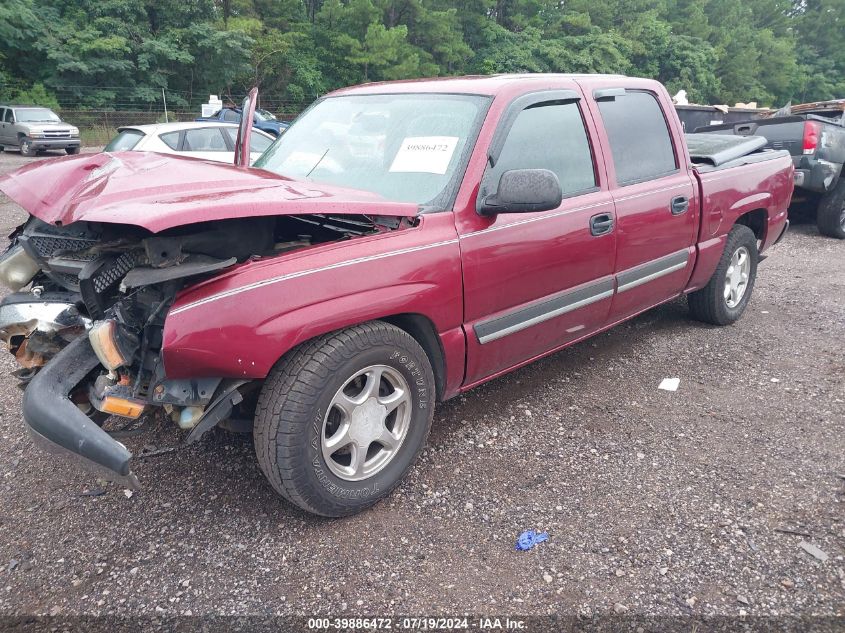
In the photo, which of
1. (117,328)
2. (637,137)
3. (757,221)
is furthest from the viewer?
(757,221)

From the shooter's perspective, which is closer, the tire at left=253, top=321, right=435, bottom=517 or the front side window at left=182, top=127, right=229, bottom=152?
the tire at left=253, top=321, right=435, bottom=517

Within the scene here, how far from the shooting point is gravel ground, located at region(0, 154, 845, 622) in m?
2.23

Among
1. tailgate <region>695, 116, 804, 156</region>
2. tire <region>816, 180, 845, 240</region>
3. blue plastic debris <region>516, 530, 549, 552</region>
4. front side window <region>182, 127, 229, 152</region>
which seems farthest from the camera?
front side window <region>182, 127, 229, 152</region>

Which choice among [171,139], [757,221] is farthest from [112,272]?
[171,139]

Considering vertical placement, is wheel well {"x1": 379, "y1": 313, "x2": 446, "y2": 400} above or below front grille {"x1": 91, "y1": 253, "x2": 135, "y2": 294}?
below

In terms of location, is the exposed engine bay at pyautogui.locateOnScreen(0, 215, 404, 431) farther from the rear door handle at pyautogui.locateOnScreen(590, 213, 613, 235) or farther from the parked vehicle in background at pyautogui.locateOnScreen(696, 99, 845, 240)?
the parked vehicle in background at pyautogui.locateOnScreen(696, 99, 845, 240)

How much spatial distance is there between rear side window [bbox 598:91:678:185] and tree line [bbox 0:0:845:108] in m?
30.0

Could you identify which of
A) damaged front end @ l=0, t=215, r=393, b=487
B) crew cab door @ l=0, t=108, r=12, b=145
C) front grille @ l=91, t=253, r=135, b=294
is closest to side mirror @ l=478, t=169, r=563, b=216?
damaged front end @ l=0, t=215, r=393, b=487

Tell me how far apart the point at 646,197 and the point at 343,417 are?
2.29 metres

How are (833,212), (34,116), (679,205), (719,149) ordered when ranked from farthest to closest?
(34,116), (833,212), (719,149), (679,205)

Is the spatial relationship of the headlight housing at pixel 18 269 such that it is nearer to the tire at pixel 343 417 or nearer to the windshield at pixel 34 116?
the tire at pixel 343 417

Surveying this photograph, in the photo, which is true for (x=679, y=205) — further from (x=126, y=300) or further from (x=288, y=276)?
(x=126, y=300)

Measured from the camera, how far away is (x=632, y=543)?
2486 millimetres

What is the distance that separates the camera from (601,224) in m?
3.39
